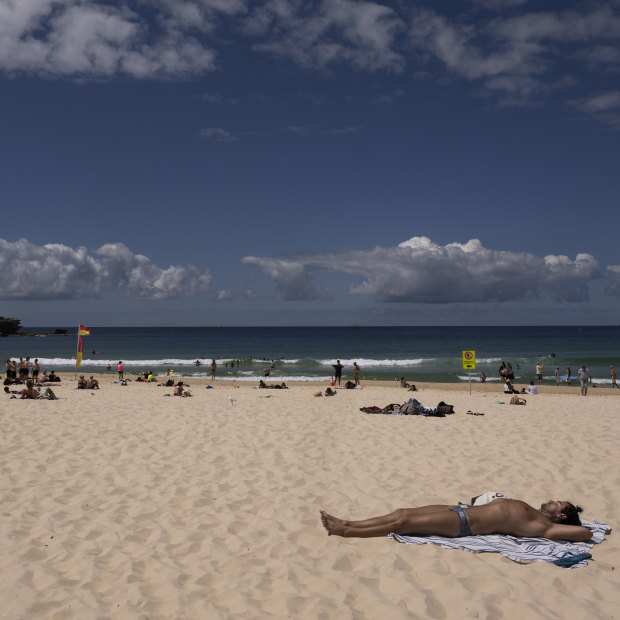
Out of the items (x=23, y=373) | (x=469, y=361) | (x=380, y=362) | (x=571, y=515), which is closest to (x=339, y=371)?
(x=469, y=361)

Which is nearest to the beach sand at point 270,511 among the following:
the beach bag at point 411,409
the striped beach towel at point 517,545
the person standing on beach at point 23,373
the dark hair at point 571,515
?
the striped beach towel at point 517,545

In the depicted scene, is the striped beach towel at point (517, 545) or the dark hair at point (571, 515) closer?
the striped beach towel at point (517, 545)

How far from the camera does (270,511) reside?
6141 millimetres

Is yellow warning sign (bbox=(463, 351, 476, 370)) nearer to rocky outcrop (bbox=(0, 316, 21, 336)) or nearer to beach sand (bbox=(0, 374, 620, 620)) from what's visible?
beach sand (bbox=(0, 374, 620, 620))

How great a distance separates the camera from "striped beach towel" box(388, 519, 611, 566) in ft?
15.9

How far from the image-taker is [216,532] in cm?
549

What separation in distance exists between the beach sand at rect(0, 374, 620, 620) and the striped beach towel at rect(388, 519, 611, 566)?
0.11 metres

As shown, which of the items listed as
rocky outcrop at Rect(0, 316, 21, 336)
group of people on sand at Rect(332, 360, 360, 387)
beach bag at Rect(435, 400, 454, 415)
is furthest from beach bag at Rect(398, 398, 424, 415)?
rocky outcrop at Rect(0, 316, 21, 336)

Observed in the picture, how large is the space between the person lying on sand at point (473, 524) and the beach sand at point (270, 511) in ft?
0.61

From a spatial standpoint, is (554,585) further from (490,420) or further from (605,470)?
(490,420)

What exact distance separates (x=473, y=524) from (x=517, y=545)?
1.55 ft

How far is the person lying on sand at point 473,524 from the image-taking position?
5.22 metres

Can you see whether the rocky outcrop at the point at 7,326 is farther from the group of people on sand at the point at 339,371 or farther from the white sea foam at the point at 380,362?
the group of people on sand at the point at 339,371

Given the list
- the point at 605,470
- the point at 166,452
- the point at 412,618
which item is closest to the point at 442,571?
the point at 412,618
